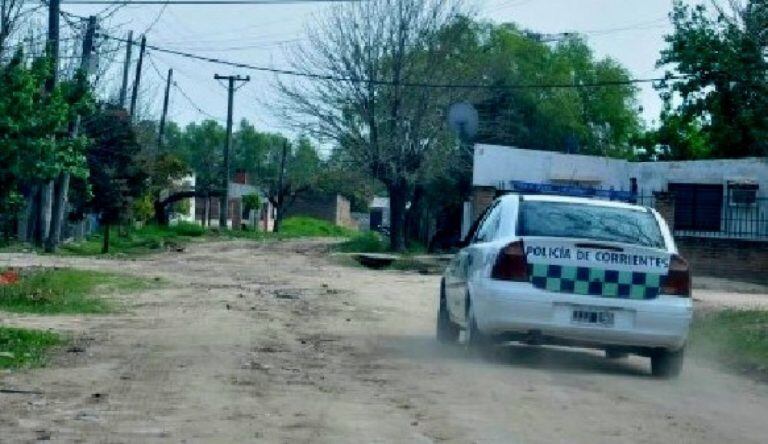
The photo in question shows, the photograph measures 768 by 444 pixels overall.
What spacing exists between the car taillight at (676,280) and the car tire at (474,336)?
1742mm

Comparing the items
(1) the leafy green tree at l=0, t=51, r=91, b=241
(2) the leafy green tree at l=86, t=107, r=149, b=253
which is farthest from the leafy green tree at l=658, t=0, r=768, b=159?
(2) the leafy green tree at l=86, t=107, r=149, b=253

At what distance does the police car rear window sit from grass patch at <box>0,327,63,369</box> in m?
4.71

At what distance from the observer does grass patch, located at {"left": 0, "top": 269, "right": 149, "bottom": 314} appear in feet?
62.9

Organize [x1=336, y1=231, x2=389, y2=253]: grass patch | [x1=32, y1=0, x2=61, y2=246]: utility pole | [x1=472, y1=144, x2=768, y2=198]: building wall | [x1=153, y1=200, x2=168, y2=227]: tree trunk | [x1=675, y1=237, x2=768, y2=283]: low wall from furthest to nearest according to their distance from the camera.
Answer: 1. [x1=153, y1=200, x2=168, y2=227]: tree trunk
2. [x1=336, y1=231, x2=389, y2=253]: grass patch
3. [x1=472, y1=144, x2=768, y2=198]: building wall
4. [x1=32, y1=0, x2=61, y2=246]: utility pole
5. [x1=675, y1=237, x2=768, y2=283]: low wall

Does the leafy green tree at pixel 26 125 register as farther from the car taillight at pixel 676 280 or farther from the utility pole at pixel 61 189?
the utility pole at pixel 61 189

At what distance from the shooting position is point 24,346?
13.3 metres

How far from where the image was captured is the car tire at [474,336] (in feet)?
41.9

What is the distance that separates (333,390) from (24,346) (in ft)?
14.3

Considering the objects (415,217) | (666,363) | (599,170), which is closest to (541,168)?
(599,170)

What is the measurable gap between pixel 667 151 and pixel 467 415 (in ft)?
177

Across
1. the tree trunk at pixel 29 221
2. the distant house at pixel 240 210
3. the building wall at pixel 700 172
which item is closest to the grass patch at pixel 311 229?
the distant house at pixel 240 210

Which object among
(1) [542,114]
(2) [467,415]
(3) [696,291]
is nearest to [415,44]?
(1) [542,114]

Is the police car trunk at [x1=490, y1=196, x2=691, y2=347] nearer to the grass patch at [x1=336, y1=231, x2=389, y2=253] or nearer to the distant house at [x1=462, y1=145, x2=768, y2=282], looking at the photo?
the distant house at [x1=462, y1=145, x2=768, y2=282]

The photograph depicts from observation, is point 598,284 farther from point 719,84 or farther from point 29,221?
point 29,221
